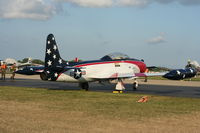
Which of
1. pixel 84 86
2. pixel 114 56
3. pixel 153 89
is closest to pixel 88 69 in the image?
pixel 84 86

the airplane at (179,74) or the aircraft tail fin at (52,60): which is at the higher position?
the aircraft tail fin at (52,60)

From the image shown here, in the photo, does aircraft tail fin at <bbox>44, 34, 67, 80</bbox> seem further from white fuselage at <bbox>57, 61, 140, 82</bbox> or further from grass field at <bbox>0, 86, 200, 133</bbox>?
grass field at <bbox>0, 86, 200, 133</bbox>

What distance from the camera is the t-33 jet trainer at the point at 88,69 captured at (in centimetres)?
2220

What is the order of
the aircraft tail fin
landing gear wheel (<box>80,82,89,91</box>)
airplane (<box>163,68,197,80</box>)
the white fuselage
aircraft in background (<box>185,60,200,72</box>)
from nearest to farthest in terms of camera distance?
airplane (<box>163,68,197,80</box>)
the aircraft tail fin
the white fuselage
landing gear wheel (<box>80,82,89,91</box>)
aircraft in background (<box>185,60,200,72</box>)

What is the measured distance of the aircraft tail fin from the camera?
2211 centimetres

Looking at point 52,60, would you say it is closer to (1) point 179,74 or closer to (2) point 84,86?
(2) point 84,86

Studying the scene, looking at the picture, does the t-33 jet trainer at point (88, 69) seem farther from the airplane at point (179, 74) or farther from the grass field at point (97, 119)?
the grass field at point (97, 119)

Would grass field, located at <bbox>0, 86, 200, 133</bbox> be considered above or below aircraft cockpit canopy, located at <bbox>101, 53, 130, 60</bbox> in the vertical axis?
below

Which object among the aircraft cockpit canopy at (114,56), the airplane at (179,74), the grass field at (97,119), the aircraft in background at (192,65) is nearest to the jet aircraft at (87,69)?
the aircraft cockpit canopy at (114,56)

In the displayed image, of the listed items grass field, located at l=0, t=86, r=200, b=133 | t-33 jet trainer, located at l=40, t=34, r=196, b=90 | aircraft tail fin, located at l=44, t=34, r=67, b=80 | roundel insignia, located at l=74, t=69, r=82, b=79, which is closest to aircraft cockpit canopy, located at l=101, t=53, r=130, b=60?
t-33 jet trainer, located at l=40, t=34, r=196, b=90

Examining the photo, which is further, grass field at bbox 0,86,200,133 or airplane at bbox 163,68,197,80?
airplane at bbox 163,68,197,80

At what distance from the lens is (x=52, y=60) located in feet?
74.9

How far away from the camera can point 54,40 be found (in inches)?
931

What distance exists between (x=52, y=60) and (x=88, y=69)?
115 inches
